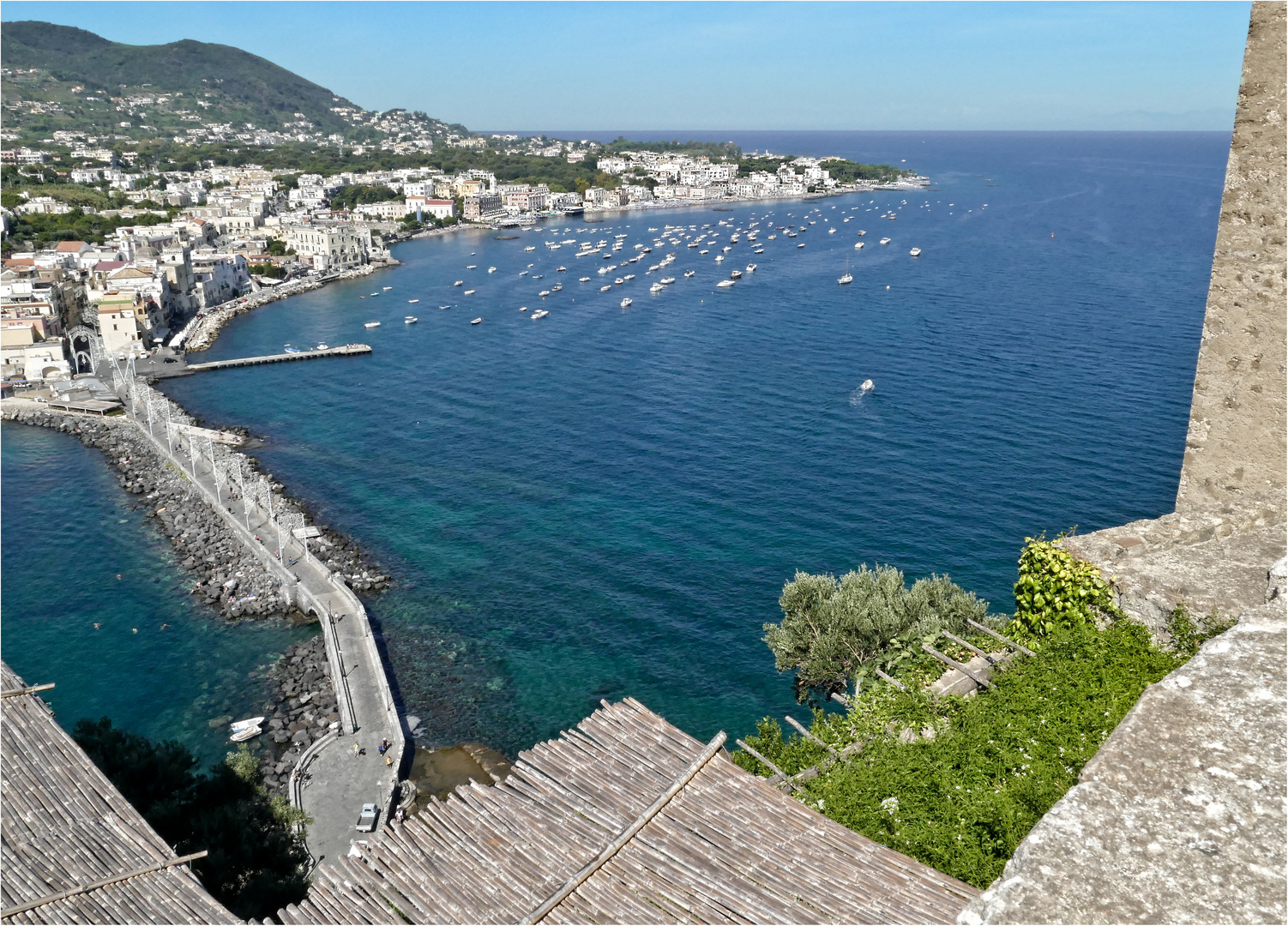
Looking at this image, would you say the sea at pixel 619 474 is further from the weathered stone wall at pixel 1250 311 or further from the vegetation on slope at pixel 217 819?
the weathered stone wall at pixel 1250 311

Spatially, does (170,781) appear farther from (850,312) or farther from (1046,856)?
(850,312)

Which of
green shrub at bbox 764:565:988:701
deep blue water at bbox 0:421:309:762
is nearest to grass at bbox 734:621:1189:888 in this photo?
green shrub at bbox 764:565:988:701

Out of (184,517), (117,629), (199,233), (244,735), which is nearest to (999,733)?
(244,735)

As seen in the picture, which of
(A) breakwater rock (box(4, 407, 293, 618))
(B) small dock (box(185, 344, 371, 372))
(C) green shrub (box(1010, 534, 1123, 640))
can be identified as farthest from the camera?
(B) small dock (box(185, 344, 371, 372))

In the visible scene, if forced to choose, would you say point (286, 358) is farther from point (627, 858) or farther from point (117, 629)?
point (627, 858)

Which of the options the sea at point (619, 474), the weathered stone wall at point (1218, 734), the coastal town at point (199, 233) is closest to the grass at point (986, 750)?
the weathered stone wall at point (1218, 734)

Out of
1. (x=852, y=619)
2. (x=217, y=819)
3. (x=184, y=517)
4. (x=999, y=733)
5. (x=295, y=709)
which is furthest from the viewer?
(x=184, y=517)

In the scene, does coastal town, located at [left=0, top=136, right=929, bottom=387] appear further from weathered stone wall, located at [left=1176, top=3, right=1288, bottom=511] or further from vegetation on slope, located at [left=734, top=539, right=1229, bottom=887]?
weathered stone wall, located at [left=1176, top=3, right=1288, bottom=511]
